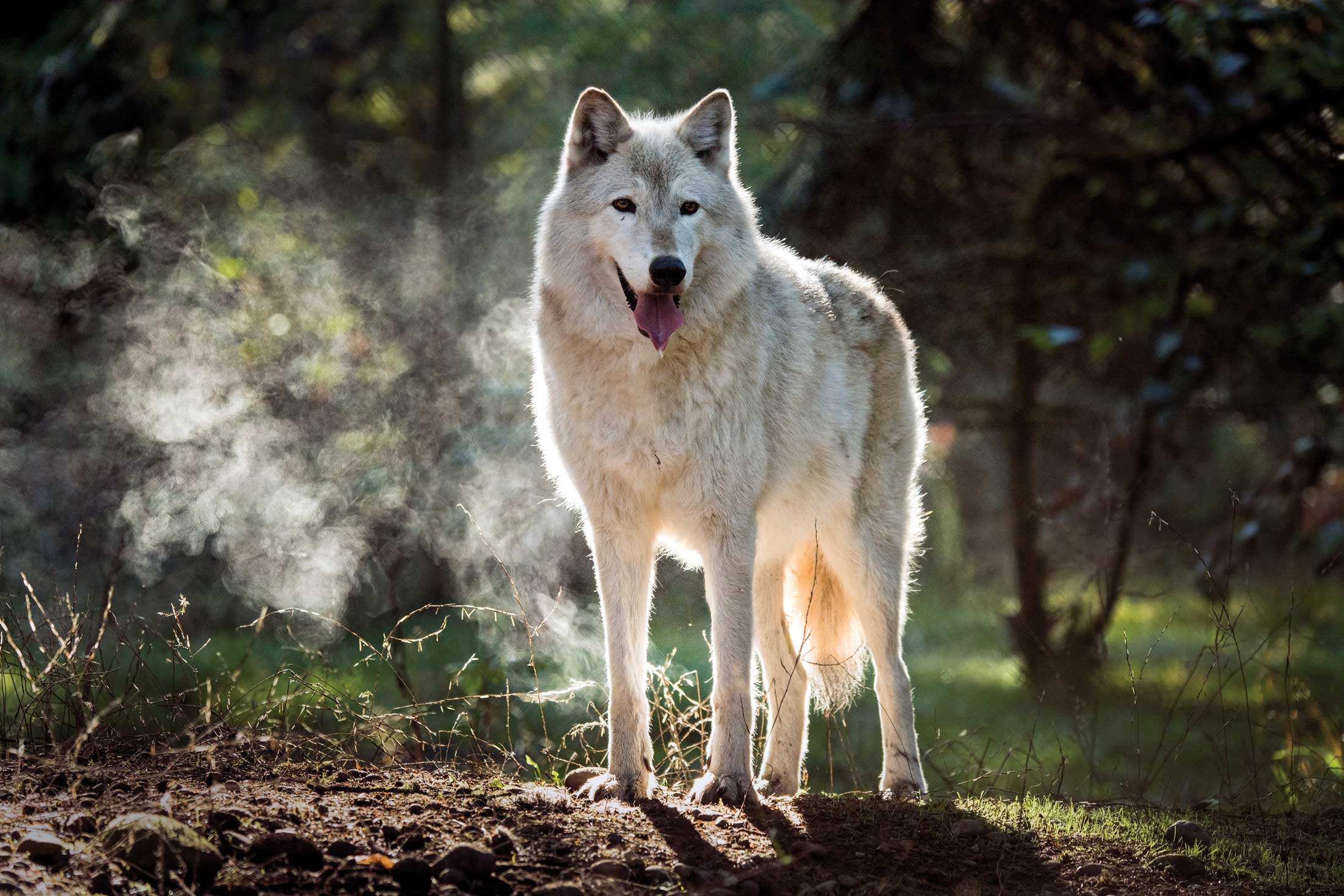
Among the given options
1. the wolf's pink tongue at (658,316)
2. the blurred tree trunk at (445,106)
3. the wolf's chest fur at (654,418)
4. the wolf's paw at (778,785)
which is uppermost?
the blurred tree trunk at (445,106)

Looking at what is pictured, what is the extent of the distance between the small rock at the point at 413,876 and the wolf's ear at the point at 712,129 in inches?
105

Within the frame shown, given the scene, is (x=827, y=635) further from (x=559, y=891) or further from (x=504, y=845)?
(x=559, y=891)

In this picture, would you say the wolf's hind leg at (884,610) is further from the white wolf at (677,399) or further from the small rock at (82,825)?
the small rock at (82,825)

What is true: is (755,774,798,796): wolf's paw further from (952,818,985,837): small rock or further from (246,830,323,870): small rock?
(246,830,323,870): small rock

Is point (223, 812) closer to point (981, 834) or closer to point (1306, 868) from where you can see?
point (981, 834)

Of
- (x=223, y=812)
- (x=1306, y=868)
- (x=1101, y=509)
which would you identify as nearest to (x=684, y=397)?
(x=223, y=812)

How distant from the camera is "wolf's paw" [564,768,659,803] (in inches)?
145

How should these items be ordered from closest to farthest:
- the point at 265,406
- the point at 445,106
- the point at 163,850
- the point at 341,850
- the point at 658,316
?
the point at 163,850, the point at 341,850, the point at 658,316, the point at 265,406, the point at 445,106

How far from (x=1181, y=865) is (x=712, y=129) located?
2953mm

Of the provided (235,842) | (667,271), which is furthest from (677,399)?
(235,842)

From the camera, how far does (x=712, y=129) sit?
4141 millimetres

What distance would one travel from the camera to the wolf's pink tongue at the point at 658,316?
3.67 m

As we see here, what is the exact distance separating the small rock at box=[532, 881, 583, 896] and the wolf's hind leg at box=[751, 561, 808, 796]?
1807 mm

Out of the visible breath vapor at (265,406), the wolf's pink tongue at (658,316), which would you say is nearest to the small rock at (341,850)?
the wolf's pink tongue at (658,316)
